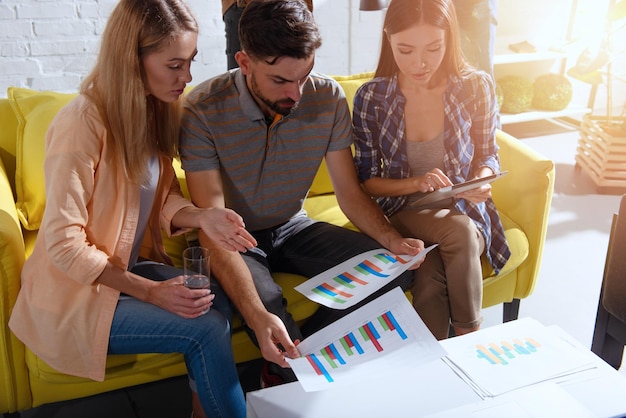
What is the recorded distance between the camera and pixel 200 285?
1578 mm

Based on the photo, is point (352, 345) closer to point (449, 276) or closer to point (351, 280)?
point (351, 280)

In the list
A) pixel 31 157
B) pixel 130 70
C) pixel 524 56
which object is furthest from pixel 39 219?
pixel 524 56

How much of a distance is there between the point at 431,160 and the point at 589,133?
1.95 meters

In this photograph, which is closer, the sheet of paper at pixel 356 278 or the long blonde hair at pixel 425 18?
the sheet of paper at pixel 356 278

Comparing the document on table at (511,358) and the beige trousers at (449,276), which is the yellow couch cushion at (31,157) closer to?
the beige trousers at (449,276)

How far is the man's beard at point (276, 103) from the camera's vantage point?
1.76 metres

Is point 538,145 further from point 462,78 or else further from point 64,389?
point 64,389

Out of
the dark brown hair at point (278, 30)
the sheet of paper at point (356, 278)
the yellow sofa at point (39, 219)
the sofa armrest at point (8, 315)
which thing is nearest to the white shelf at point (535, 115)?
the yellow sofa at point (39, 219)

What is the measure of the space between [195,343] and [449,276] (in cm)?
69

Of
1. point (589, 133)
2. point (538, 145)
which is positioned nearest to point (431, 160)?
point (589, 133)

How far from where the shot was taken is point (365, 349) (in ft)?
4.88

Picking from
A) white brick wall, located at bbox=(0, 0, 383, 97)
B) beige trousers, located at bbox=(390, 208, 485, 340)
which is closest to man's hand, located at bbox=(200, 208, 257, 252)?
beige trousers, located at bbox=(390, 208, 485, 340)

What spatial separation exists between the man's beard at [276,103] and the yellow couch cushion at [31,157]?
0.63 meters

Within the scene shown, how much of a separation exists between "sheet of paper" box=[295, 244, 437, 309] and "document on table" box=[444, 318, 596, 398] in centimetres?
24
